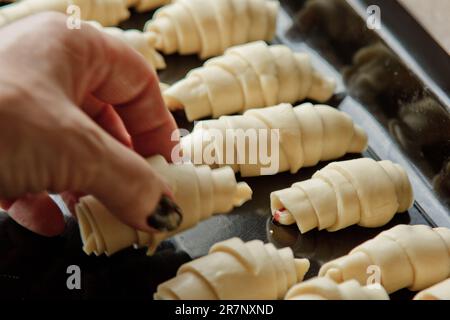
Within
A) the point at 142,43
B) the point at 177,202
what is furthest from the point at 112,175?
the point at 142,43

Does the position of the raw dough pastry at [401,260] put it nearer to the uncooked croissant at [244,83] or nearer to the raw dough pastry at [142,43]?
the uncooked croissant at [244,83]

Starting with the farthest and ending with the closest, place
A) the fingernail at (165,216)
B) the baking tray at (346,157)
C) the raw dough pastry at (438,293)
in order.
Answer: the baking tray at (346,157) < the raw dough pastry at (438,293) < the fingernail at (165,216)

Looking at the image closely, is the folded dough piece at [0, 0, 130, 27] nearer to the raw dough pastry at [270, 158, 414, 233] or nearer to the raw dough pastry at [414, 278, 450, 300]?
the raw dough pastry at [270, 158, 414, 233]

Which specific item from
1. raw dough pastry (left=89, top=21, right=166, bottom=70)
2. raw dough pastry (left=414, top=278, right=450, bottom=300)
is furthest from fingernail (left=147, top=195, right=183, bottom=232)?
raw dough pastry (left=89, top=21, right=166, bottom=70)

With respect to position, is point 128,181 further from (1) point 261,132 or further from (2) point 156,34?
(2) point 156,34

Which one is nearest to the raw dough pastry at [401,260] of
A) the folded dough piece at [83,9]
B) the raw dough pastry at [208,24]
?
the raw dough pastry at [208,24]
